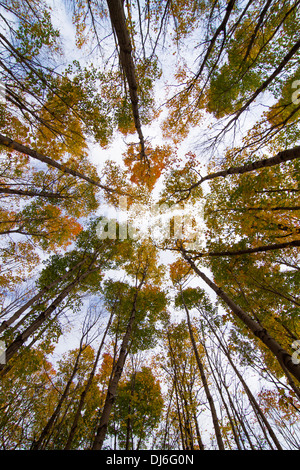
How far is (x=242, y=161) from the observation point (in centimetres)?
455

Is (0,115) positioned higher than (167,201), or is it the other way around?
(167,201)

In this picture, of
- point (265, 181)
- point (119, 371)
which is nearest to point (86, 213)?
point (119, 371)

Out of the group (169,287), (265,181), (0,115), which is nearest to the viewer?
(265,181)

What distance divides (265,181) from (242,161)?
1213mm

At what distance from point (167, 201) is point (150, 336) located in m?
7.40

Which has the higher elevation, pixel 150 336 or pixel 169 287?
pixel 169 287

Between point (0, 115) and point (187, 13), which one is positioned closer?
point (187, 13)

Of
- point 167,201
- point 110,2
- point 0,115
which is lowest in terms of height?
point 110,2

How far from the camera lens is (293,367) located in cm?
188

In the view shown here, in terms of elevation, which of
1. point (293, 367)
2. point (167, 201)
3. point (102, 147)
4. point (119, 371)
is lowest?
point (293, 367)
